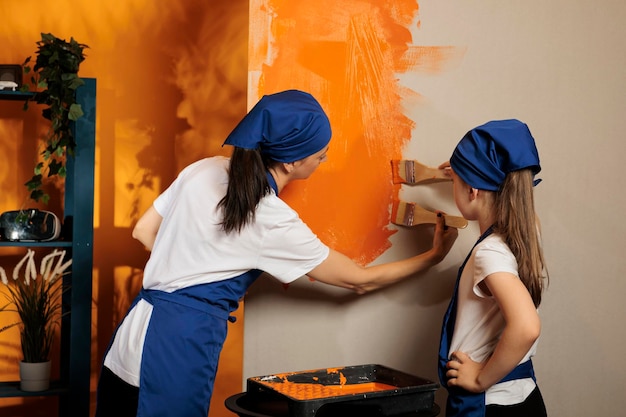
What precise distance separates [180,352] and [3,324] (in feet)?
5.55

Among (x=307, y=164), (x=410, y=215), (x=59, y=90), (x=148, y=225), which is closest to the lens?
(x=307, y=164)

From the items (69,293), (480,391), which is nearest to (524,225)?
(480,391)

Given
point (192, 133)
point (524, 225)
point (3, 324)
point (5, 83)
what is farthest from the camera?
point (192, 133)

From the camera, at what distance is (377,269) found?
81.4 inches

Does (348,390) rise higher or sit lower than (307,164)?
lower

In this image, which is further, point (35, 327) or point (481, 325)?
point (35, 327)

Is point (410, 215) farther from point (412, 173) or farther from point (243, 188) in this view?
point (243, 188)

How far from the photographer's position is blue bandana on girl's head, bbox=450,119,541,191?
1.69m

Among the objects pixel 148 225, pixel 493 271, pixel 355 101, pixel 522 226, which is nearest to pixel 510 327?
pixel 493 271

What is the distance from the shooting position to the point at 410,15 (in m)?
2.22

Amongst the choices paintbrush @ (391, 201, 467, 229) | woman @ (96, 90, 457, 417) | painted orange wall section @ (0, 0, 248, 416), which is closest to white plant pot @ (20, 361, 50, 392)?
painted orange wall section @ (0, 0, 248, 416)

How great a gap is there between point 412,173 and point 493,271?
0.63m

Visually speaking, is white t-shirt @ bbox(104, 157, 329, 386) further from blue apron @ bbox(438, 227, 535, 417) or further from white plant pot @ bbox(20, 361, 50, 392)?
white plant pot @ bbox(20, 361, 50, 392)

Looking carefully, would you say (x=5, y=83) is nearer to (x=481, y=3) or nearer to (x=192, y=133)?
(x=192, y=133)
